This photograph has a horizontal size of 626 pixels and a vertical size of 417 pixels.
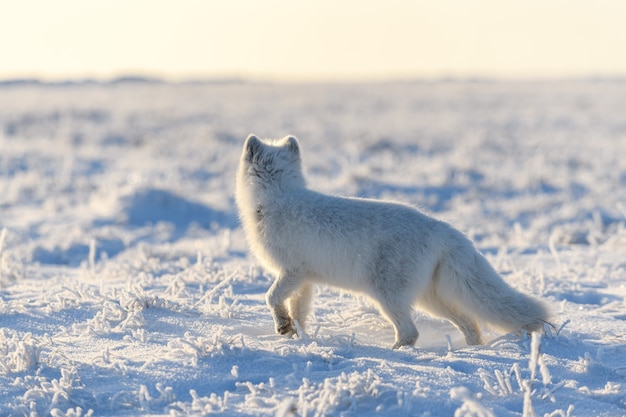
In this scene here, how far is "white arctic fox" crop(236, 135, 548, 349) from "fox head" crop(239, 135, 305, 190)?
0.16 meters

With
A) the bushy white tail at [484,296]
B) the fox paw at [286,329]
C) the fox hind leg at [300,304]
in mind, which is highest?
the bushy white tail at [484,296]

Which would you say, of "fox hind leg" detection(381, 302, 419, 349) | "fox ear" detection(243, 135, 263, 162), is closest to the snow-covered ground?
"fox hind leg" detection(381, 302, 419, 349)

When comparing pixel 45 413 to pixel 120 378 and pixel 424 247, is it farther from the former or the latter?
pixel 424 247

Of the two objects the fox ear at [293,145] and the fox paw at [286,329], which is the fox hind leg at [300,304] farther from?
the fox ear at [293,145]

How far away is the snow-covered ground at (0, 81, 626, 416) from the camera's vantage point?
11.7ft

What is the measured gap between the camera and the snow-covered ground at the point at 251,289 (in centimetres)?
358

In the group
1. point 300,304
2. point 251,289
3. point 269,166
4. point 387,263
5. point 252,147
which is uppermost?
point 252,147

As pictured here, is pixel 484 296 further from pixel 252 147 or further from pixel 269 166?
pixel 252 147

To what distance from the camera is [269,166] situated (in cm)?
500

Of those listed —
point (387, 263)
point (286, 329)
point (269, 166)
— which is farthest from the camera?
point (269, 166)

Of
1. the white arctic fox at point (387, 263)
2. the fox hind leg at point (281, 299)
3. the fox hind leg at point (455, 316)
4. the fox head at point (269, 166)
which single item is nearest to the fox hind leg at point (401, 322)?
the white arctic fox at point (387, 263)

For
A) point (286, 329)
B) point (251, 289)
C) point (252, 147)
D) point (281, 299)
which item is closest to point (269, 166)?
point (252, 147)

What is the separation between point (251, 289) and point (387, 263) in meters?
2.02

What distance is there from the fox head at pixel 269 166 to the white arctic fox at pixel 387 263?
162mm
